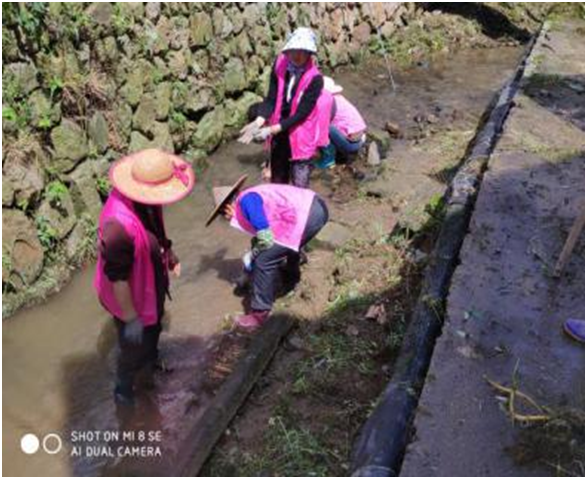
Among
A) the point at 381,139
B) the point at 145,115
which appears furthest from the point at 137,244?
the point at 381,139

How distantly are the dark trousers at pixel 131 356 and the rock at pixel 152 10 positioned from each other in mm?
4365

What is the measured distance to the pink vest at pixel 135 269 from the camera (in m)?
3.76

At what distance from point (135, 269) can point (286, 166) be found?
2919 mm

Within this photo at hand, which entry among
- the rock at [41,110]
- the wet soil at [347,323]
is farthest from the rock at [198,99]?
the rock at [41,110]

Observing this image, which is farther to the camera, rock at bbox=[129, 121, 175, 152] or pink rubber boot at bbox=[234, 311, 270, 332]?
rock at bbox=[129, 121, 175, 152]

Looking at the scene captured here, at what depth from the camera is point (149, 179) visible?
3750 millimetres

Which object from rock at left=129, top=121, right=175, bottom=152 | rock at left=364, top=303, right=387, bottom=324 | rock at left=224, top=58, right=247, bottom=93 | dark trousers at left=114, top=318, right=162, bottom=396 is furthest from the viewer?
rock at left=224, top=58, right=247, bottom=93

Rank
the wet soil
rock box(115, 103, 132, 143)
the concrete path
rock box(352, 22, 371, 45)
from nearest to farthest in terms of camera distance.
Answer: the concrete path < the wet soil < rock box(115, 103, 132, 143) < rock box(352, 22, 371, 45)

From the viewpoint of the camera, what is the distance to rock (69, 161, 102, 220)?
6.14 metres

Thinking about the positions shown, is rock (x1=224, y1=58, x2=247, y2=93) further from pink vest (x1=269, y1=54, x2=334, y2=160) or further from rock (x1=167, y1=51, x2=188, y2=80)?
pink vest (x1=269, y1=54, x2=334, y2=160)

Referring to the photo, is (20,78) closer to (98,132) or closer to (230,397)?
(98,132)

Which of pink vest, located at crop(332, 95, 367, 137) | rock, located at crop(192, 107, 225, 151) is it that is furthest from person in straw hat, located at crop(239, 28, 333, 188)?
rock, located at crop(192, 107, 225, 151)

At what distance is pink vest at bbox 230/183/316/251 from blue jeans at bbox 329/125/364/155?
10.1 feet

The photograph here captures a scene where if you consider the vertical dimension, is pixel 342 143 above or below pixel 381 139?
above
